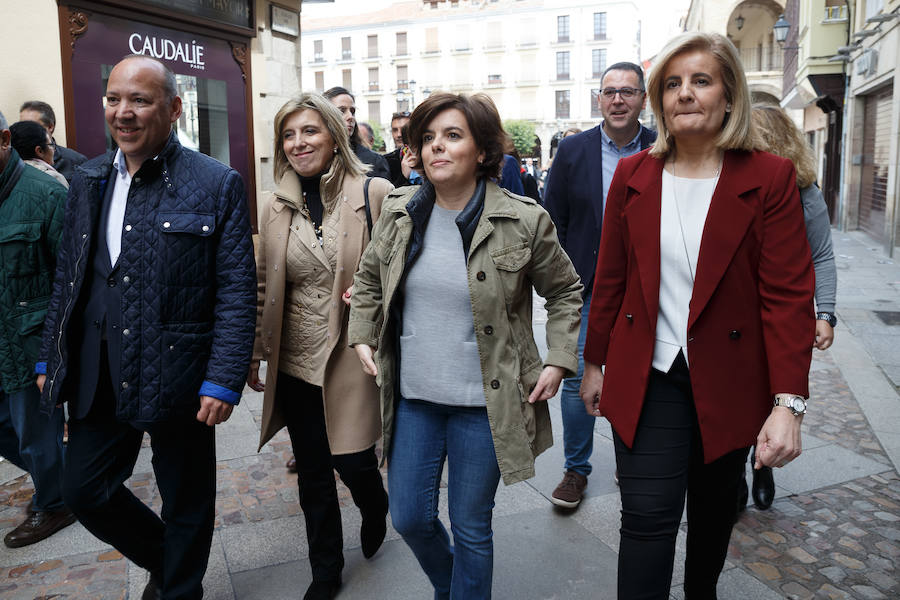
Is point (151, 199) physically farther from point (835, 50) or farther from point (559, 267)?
point (835, 50)

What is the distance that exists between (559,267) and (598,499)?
6.18ft

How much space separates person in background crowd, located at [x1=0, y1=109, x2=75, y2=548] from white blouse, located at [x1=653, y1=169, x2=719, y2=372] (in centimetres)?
275

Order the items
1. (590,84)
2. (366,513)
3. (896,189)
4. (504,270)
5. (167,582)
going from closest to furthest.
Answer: (504,270) → (167,582) → (366,513) → (896,189) → (590,84)

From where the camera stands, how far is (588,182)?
424 centimetres

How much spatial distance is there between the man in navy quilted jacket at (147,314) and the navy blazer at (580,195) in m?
1.98

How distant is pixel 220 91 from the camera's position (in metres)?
8.50

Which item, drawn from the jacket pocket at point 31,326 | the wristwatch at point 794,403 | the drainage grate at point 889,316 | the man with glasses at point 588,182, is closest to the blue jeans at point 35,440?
the jacket pocket at point 31,326

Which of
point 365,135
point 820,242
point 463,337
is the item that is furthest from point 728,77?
point 365,135

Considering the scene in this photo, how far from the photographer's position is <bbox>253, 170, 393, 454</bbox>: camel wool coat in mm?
3207

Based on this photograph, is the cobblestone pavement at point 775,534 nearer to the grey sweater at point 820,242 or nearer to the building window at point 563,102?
the grey sweater at point 820,242

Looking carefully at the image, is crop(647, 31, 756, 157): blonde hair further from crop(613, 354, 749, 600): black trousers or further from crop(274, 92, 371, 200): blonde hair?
crop(274, 92, 371, 200): blonde hair

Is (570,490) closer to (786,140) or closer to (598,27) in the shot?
(786,140)

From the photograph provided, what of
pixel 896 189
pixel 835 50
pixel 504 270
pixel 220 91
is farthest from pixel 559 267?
pixel 835 50

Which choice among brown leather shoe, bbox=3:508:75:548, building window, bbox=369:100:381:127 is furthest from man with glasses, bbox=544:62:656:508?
building window, bbox=369:100:381:127
